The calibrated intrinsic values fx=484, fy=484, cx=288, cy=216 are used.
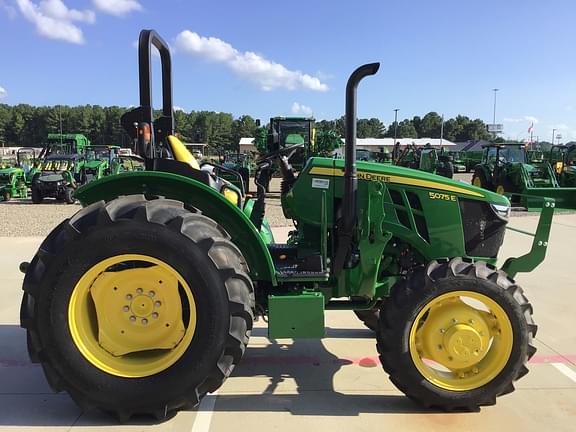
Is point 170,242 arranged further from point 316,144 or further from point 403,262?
point 316,144

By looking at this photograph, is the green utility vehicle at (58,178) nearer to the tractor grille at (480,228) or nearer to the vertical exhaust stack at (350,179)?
the vertical exhaust stack at (350,179)

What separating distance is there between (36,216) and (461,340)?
1142 cm

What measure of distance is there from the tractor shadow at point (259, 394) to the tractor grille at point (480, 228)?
1.08m

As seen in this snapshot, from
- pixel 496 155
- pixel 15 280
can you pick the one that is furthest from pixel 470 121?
pixel 15 280

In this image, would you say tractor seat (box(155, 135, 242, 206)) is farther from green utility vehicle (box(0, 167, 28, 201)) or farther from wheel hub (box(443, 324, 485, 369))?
green utility vehicle (box(0, 167, 28, 201))

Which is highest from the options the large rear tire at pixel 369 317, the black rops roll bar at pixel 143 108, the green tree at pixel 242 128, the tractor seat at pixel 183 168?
the green tree at pixel 242 128

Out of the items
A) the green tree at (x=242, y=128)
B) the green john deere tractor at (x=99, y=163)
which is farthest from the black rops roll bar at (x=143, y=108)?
the green tree at (x=242, y=128)

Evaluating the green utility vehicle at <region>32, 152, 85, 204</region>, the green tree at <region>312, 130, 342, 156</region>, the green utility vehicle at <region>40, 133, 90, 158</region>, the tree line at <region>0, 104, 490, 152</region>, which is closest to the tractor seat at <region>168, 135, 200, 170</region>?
the green utility vehicle at <region>32, 152, 85, 204</region>

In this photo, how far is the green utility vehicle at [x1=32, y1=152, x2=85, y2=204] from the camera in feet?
47.0

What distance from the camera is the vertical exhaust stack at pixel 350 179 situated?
2.80m

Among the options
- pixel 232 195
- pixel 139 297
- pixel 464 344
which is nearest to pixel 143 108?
pixel 232 195

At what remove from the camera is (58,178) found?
1443 centimetres

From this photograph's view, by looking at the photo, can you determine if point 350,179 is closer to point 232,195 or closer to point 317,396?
point 232,195

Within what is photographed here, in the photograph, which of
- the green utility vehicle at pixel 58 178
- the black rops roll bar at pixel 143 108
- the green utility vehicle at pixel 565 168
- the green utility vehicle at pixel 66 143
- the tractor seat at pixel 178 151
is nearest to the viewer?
the black rops roll bar at pixel 143 108
